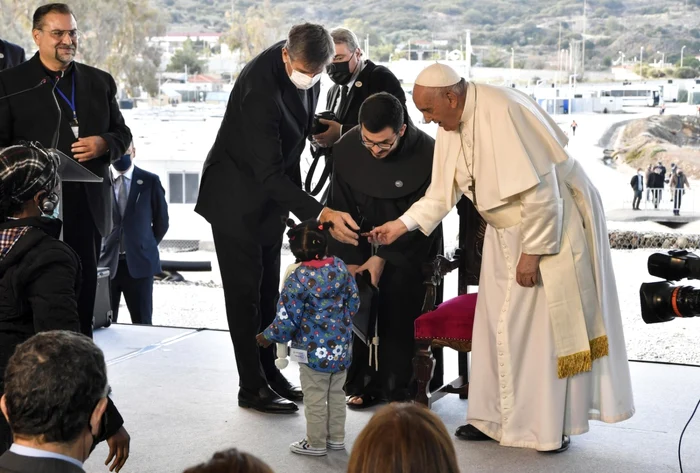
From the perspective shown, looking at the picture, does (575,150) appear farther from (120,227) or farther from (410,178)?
(120,227)

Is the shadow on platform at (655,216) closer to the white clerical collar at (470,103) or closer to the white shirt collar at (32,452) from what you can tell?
the white clerical collar at (470,103)

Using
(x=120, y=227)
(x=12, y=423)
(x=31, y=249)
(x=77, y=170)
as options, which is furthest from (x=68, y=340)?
(x=120, y=227)

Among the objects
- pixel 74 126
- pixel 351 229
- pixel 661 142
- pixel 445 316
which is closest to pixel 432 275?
pixel 445 316

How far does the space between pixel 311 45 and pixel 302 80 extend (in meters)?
0.21

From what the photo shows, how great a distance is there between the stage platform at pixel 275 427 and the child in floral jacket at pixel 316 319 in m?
0.30

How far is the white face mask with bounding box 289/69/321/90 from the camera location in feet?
14.9

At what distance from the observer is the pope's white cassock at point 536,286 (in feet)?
13.7

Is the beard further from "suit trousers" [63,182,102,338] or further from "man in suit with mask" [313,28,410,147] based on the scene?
"man in suit with mask" [313,28,410,147]

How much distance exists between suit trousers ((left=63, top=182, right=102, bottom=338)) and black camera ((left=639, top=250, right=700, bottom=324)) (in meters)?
2.72

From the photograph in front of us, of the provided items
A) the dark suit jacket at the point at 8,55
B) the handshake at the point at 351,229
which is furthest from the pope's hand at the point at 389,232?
the dark suit jacket at the point at 8,55

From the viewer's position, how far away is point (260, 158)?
4.60 metres

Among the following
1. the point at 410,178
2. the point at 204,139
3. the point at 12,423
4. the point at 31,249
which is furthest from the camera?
the point at 204,139

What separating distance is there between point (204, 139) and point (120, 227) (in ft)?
4.59

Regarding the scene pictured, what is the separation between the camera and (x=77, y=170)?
3695mm
